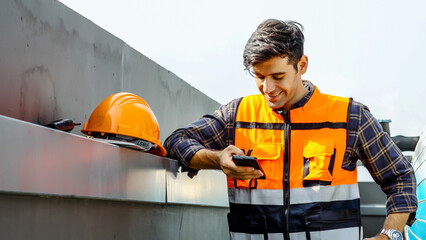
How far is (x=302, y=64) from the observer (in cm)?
286

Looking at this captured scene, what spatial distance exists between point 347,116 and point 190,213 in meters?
1.58

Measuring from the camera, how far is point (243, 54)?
279cm

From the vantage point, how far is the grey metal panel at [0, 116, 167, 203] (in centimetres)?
167

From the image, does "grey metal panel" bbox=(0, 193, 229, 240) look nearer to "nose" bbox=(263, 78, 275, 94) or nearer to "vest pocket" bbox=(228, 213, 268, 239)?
"vest pocket" bbox=(228, 213, 268, 239)

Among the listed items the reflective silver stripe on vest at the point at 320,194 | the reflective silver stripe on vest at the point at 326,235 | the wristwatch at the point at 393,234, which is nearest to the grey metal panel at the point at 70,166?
the reflective silver stripe on vest at the point at 326,235

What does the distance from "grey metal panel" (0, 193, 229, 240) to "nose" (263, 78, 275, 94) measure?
A: 2.96 feet

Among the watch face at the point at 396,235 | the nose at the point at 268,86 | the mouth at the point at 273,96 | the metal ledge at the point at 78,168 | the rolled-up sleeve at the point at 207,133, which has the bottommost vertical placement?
the watch face at the point at 396,235

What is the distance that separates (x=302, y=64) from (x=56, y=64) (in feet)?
4.02

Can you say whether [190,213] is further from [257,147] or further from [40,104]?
[40,104]

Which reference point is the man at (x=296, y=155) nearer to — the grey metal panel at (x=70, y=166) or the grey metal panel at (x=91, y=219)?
the grey metal panel at (x=70, y=166)

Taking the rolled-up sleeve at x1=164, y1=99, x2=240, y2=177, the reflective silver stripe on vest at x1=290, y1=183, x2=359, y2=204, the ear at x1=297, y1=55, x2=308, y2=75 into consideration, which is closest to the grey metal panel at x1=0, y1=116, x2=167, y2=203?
the rolled-up sleeve at x1=164, y1=99, x2=240, y2=177

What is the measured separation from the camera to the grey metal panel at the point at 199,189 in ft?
10.2

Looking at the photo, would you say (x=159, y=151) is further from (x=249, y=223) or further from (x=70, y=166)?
(x=70, y=166)

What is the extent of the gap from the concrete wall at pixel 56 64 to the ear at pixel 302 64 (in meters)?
1.09
